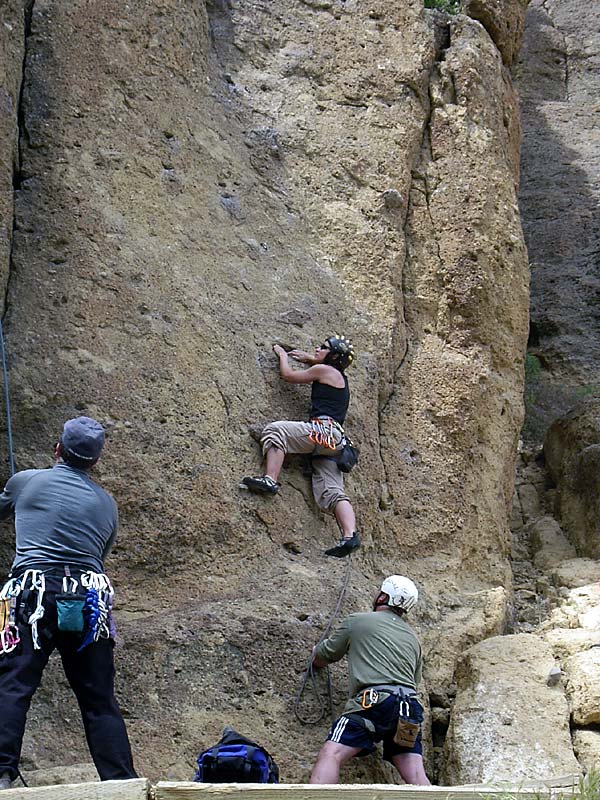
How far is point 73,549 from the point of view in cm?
534

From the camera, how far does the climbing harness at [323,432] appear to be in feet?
25.3

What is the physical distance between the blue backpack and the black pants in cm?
33

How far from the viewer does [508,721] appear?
6.52 metres

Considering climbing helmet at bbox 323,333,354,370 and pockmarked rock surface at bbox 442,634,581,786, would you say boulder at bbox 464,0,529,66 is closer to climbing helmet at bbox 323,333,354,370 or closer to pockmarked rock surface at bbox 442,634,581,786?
climbing helmet at bbox 323,333,354,370

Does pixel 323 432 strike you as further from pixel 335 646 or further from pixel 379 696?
pixel 379 696

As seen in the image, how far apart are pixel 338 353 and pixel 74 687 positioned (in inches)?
138

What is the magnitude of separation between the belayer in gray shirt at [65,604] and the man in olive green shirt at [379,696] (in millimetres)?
1296

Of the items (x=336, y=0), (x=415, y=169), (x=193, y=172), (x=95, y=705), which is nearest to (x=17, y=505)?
(x=95, y=705)

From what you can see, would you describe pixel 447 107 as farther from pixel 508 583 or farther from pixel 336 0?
pixel 508 583

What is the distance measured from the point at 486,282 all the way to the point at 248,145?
2.16 metres

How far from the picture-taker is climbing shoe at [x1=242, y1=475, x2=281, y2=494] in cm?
745

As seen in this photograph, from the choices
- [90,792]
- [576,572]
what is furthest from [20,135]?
[576,572]

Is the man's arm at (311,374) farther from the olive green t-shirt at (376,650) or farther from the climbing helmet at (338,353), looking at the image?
the olive green t-shirt at (376,650)

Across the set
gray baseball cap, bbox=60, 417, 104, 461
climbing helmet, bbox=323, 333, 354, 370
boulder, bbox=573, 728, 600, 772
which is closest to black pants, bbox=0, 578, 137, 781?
gray baseball cap, bbox=60, 417, 104, 461
